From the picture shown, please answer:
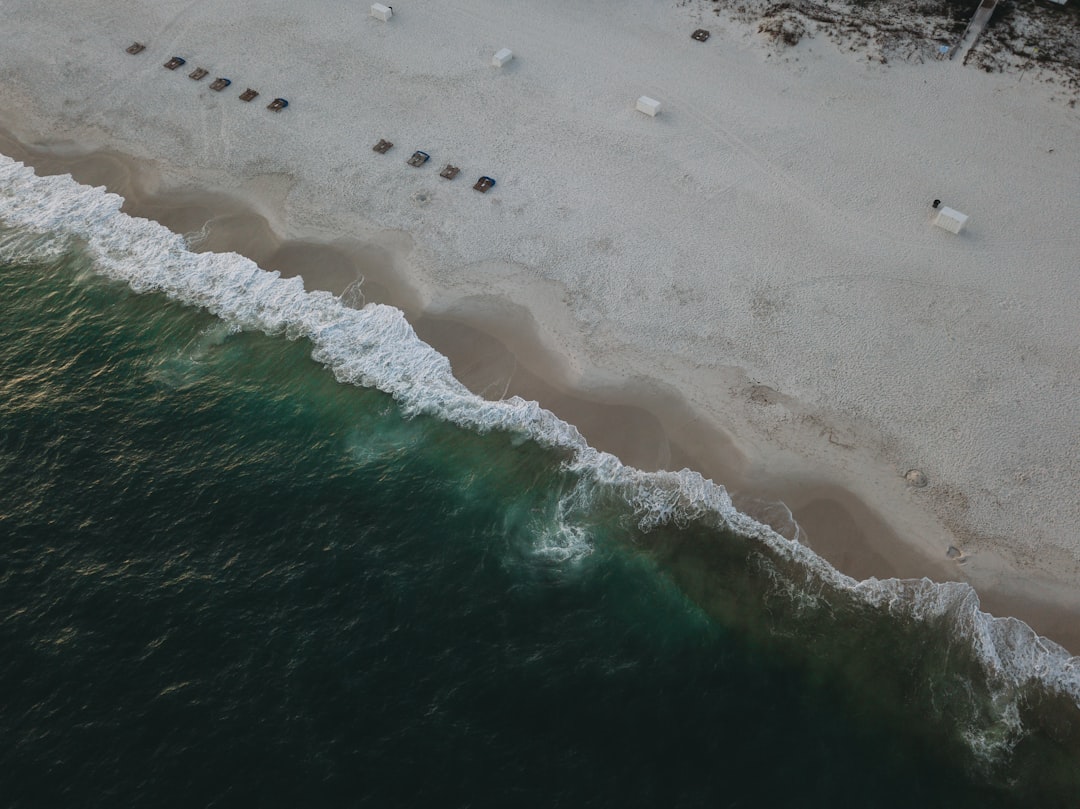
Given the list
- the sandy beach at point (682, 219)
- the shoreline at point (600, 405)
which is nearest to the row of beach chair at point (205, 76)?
the sandy beach at point (682, 219)

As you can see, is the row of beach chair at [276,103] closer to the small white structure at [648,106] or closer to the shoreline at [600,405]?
the shoreline at [600,405]

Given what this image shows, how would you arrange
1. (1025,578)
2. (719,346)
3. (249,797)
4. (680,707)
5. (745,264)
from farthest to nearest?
(745,264), (719,346), (1025,578), (680,707), (249,797)

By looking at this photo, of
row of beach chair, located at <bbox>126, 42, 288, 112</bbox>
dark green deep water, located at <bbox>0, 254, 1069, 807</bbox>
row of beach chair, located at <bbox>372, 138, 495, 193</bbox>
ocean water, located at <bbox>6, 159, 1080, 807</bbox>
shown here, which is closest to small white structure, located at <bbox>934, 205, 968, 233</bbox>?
ocean water, located at <bbox>6, 159, 1080, 807</bbox>

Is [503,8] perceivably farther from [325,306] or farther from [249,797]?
[249,797]

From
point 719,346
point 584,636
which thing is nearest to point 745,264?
point 719,346

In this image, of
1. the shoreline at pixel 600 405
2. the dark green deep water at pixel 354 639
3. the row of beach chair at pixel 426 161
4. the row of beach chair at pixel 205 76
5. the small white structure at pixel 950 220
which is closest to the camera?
the dark green deep water at pixel 354 639
